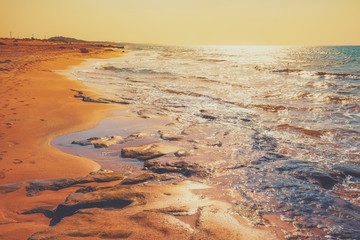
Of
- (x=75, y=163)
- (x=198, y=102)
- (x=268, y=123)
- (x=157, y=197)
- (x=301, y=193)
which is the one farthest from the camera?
(x=198, y=102)

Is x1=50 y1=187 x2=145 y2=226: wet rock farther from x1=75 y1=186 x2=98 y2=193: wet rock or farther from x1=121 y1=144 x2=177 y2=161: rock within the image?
x1=121 y1=144 x2=177 y2=161: rock

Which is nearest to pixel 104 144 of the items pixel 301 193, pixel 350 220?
pixel 301 193

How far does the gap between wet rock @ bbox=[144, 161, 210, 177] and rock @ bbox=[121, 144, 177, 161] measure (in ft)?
0.97

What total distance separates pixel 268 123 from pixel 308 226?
4608 mm

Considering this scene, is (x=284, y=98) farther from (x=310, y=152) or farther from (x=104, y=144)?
(x=104, y=144)

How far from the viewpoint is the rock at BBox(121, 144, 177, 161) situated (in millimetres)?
4199

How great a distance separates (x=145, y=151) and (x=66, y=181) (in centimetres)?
154

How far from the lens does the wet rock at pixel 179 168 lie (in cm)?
365

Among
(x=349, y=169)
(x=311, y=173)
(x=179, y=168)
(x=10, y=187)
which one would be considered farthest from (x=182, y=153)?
(x=349, y=169)

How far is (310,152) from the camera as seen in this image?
4703 mm

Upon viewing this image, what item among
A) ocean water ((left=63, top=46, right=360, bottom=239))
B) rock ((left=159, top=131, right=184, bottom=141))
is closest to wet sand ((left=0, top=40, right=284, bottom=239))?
ocean water ((left=63, top=46, right=360, bottom=239))

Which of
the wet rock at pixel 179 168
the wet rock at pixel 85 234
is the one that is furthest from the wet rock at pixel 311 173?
the wet rock at pixel 85 234

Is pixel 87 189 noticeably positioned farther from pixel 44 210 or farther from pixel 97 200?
pixel 44 210

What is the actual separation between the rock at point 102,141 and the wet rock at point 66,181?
4.04 ft
